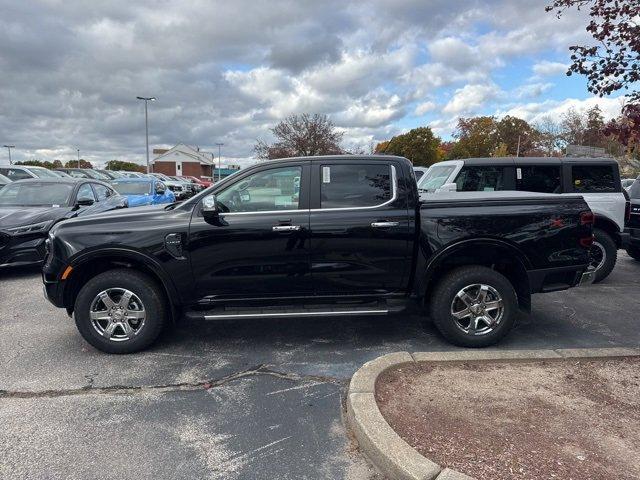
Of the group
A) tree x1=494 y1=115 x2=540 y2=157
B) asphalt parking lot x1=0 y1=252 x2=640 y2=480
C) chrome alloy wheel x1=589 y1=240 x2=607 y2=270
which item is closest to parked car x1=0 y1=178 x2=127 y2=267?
asphalt parking lot x1=0 y1=252 x2=640 y2=480

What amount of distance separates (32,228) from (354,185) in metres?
5.82

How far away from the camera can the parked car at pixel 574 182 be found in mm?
7363

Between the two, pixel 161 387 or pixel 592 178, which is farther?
pixel 592 178

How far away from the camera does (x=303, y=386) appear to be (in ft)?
12.9

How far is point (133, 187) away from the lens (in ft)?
49.3

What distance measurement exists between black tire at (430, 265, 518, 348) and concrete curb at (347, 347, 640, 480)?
35cm

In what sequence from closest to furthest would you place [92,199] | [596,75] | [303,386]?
[303,386] < [596,75] < [92,199]

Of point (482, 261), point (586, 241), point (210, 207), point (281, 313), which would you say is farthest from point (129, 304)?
point (586, 241)

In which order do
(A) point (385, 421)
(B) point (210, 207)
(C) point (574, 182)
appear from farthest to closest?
(C) point (574, 182) < (B) point (210, 207) < (A) point (385, 421)

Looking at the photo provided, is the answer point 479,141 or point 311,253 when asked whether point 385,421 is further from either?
point 479,141

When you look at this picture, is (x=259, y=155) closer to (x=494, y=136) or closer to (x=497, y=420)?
(x=494, y=136)

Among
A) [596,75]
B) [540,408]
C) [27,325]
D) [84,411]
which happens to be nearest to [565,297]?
[596,75]

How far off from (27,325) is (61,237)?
5.35 ft

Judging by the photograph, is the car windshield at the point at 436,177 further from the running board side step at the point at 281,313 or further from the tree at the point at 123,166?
the tree at the point at 123,166
